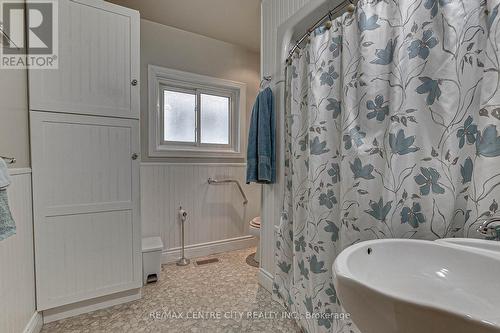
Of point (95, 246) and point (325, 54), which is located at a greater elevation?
point (325, 54)

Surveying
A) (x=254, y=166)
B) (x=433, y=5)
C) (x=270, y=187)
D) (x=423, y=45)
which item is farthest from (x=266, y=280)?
(x=433, y=5)

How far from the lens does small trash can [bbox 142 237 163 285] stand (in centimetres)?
195

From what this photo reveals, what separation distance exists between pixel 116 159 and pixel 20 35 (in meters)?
0.84

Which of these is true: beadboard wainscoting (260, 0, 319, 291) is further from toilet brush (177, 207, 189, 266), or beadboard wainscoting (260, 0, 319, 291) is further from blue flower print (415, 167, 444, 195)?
blue flower print (415, 167, 444, 195)

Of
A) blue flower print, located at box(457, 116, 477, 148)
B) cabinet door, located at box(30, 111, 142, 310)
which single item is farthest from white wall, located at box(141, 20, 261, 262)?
blue flower print, located at box(457, 116, 477, 148)

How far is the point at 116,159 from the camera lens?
165cm

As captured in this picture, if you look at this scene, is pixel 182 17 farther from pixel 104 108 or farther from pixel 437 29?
pixel 437 29

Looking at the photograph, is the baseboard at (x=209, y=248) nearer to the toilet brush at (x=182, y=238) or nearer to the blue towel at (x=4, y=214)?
the toilet brush at (x=182, y=238)

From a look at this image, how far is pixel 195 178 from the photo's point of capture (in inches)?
100

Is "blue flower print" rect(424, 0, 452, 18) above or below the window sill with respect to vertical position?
above

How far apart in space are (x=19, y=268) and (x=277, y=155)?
1649 millimetres

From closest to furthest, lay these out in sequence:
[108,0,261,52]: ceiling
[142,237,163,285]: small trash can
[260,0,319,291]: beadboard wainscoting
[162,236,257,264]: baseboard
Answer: [260,0,319,291]: beadboard wainscoting, [142,237,163,285]: small trash can, [108,0,261,52]: ceiling, [162,236,257,264]: baseboard

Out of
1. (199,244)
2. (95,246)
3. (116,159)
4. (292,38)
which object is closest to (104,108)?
(116,159)

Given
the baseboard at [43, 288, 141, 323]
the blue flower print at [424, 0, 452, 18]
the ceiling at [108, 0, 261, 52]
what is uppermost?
the ceiling at [108, 0, 261, 52]
